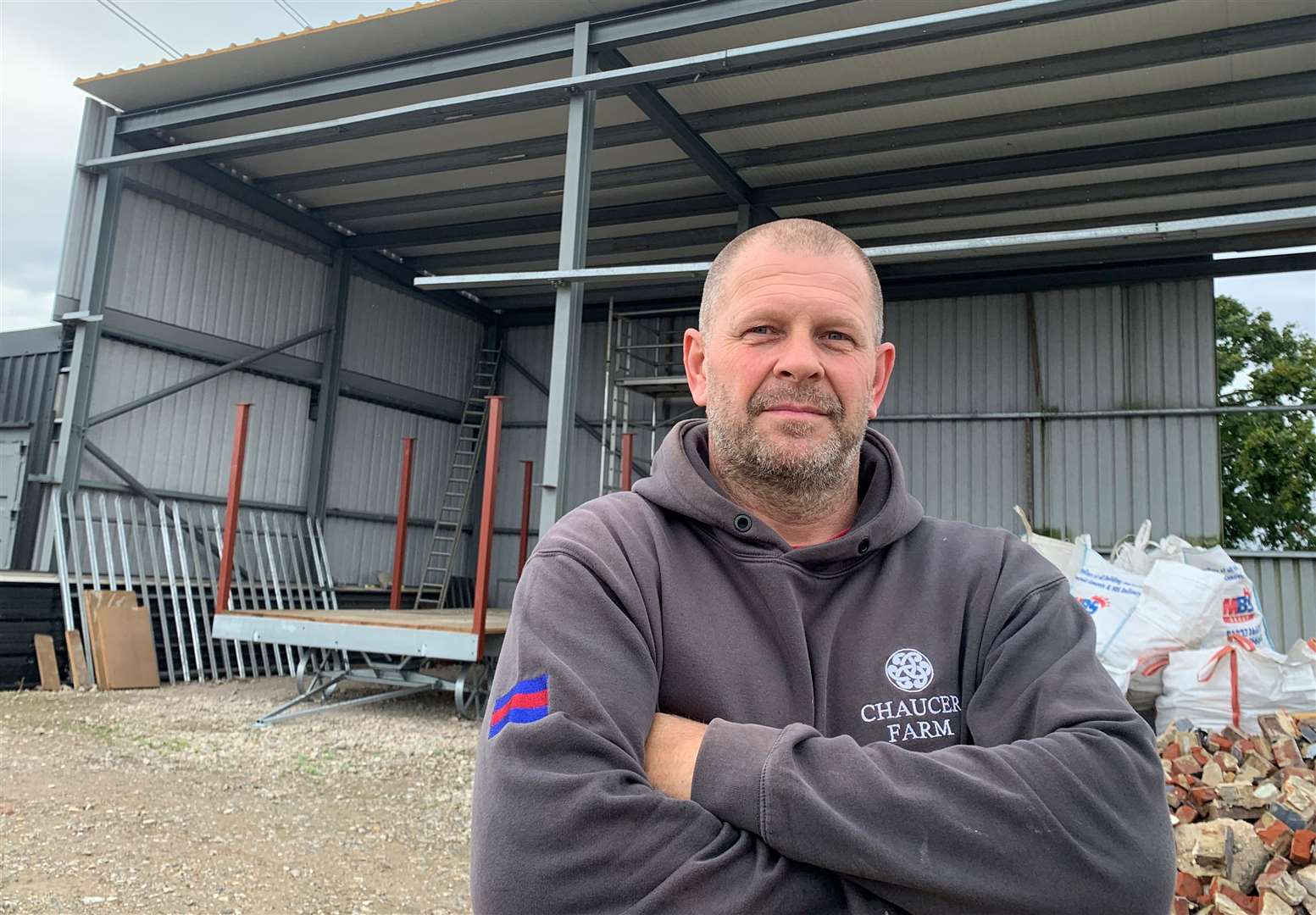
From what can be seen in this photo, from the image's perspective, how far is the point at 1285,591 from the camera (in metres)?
9.12

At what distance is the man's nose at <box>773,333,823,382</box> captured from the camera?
1.48 m

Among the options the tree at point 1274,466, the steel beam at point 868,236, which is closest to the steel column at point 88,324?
the steel beam at point 868,236

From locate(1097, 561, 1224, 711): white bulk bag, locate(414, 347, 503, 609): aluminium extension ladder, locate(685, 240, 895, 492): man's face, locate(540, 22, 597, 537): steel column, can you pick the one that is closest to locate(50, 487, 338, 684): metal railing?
locate(414, 347, 503, 609): aluminium extension ladder

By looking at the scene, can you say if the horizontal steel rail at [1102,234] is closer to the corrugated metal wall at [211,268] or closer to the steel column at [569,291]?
the steel column at [569,291]

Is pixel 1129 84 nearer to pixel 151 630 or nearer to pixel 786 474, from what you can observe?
pixel 786 474

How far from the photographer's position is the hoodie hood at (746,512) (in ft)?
4.73

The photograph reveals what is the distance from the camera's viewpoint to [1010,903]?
1074 mm

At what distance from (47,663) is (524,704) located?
8404 mm

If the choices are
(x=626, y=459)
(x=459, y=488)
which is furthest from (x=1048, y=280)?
(x=459, y=488)

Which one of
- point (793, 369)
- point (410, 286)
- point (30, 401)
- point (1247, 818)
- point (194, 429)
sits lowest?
point (1247, 818)

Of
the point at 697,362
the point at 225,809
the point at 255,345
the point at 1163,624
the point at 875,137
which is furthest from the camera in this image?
the point at 255,345

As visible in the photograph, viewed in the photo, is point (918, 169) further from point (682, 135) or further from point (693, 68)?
point (693, 68)

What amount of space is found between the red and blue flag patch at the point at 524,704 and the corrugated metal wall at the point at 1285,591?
10019 millimetres

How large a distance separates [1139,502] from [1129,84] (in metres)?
4.75
